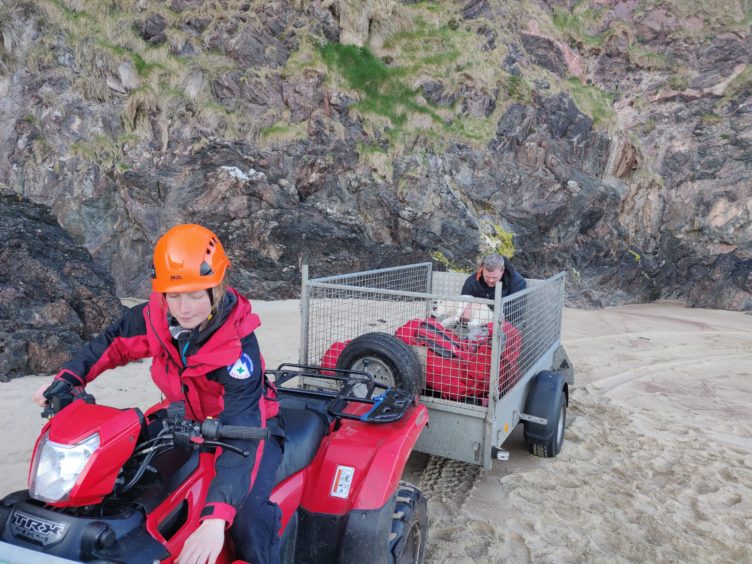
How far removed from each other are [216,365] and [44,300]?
5.80m

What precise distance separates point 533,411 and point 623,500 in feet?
2.75

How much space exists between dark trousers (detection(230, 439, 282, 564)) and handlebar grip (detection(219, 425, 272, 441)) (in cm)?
22

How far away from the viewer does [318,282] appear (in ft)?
14.0

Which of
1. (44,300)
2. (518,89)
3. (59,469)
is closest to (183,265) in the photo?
(59,469)

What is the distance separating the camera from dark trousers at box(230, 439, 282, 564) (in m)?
1.79

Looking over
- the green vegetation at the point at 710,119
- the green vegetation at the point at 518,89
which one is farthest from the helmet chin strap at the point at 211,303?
the green vegetation at the point at 710,119

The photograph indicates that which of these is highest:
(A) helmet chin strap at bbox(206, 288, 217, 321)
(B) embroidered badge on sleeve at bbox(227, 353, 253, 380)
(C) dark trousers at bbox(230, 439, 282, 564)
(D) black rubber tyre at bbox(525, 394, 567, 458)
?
(A) helmet chin strap at bbox(206, 288, 217, 321)

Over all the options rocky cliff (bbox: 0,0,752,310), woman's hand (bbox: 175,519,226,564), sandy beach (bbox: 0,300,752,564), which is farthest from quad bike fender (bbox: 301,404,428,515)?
rocky cliff (bbox: 0,0,752,310)

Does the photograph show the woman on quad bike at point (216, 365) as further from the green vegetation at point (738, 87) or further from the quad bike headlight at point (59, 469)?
the green vegetation at point (738, 87)

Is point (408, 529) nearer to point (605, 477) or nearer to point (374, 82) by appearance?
point (605, 477)

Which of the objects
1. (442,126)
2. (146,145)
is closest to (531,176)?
(442,126)

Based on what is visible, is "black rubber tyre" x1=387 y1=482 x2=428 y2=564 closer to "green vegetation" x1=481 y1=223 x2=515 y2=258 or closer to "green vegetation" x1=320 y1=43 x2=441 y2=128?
"green vegetation" x1=481 y1=223 x2=515 y2=258

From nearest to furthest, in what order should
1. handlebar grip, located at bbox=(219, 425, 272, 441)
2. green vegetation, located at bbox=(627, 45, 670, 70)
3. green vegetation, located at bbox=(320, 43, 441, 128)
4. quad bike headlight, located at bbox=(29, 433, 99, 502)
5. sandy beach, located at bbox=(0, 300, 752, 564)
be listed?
quad bike headlight, located at bbox=(29, 433, 99, 502)
handlebar grip, located at bbox=(219, 425, 272, 441)
sandy beach, located at bbox=(0, 300, 752, 564)
green vegetation, located at bbox=(320, 43, 441, 128)
green vegetation, located at bbox=(627, 45, 670, 70)

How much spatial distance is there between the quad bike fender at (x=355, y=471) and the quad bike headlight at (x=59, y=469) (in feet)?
3.66
